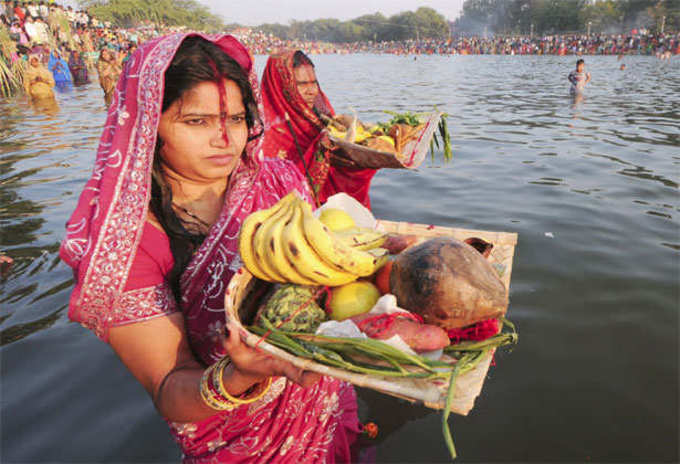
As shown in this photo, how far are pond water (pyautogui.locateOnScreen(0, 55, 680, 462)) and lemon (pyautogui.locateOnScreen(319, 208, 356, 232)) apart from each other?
1.95 meters

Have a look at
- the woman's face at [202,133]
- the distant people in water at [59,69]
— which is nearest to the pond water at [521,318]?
the woman's face at [202,133]

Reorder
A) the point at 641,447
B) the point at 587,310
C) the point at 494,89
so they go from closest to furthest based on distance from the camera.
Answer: the point at 641,447
the point at 587,310
the point at 494,89

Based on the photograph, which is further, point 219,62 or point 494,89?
point 494,89

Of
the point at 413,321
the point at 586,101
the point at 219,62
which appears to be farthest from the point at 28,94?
the point at 586,101

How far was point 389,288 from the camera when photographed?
1.30 meters

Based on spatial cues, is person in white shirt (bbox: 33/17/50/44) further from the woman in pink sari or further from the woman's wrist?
the woman's wrist

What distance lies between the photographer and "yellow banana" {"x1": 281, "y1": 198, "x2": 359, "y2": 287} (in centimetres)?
117

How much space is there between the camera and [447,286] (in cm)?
113

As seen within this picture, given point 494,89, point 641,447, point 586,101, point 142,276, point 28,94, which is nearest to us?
point 142,276

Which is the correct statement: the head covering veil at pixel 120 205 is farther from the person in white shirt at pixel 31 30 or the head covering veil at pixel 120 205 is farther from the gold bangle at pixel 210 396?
the person in white shirt at pixel 31 30

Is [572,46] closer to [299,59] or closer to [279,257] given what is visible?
[299,59]

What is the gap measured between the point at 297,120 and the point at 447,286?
3276mm

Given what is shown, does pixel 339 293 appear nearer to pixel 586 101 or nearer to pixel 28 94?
pixel 586 101

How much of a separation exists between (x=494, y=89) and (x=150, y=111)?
19.2 m
